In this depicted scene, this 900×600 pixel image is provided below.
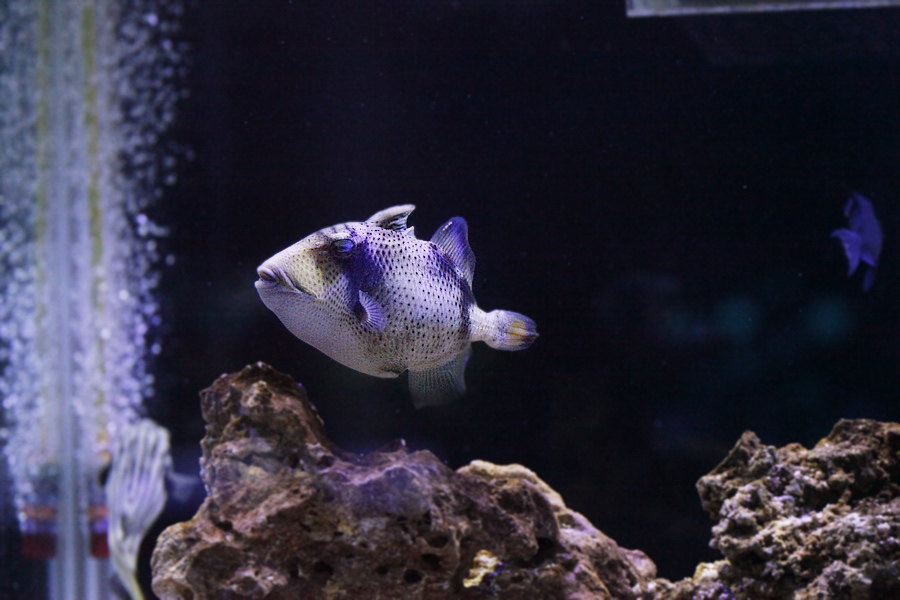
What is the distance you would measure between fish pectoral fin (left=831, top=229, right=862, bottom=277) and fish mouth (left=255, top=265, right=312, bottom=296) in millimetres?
2127

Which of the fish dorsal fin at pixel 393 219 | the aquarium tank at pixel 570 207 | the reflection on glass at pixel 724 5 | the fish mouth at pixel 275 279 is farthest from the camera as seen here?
the reflection on glass at pixel 724 5

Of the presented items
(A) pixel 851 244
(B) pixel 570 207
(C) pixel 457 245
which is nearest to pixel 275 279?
(C) pixel 457 245

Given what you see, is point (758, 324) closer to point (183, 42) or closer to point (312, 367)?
point (312, 367)

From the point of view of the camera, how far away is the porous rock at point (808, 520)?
4.32 feet

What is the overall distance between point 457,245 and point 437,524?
0.60m

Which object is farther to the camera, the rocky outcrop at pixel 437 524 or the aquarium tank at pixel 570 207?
the aquarium tank at pixel 570 207

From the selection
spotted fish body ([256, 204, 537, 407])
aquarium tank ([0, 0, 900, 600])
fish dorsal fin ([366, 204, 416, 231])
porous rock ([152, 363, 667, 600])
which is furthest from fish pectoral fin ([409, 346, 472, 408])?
aquarium tank ([0, 0, 900, 600])

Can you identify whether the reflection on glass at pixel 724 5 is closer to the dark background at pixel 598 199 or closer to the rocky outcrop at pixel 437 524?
the dark background at pixel 598 199

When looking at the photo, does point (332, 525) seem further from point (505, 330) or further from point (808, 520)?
point (808, 520)

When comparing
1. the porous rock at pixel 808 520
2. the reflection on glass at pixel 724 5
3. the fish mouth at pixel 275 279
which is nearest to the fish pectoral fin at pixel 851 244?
the reflection on glass at pixel 724 5

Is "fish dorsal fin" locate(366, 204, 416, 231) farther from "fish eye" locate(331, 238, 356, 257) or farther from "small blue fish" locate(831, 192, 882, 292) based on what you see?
"small blue fish" locate(831, 192, 882, 292)

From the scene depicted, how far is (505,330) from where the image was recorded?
135 centimetres

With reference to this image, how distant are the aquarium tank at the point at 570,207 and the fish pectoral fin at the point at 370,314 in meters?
0.68

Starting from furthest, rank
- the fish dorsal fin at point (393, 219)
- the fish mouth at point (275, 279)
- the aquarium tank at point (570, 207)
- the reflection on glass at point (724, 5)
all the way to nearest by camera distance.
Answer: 1. the reflection on glass at point (724, 5)
2. the aquarium tank at point (570, 207)
3. the fish dorsal fin at point (393, 219)
4. the fish mouth at point (275, 279)
